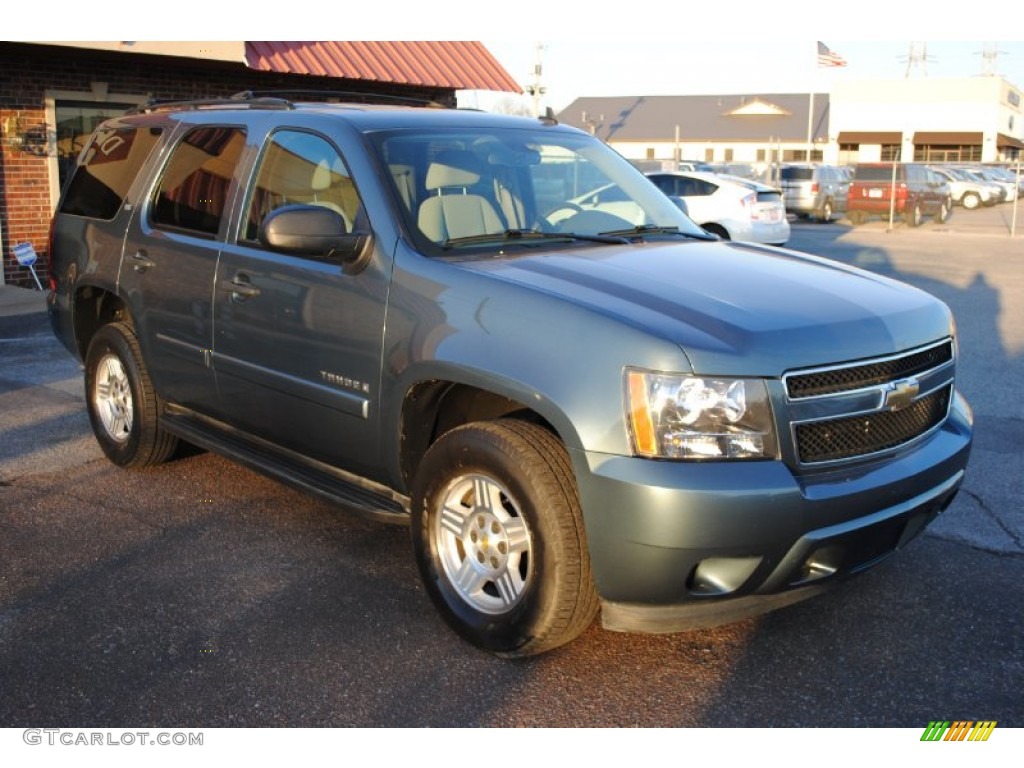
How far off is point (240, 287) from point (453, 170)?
1.07 meters

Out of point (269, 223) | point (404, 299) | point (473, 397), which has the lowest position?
point (473, 397)

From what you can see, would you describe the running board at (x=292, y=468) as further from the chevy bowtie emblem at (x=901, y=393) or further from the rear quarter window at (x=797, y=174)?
the rear quarter window at (x=797, y=174)

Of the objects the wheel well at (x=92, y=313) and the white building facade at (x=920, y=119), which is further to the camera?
the white building facade at (x=920, y=119)

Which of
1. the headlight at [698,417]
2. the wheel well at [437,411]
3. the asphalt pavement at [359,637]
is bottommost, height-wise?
the asphalt pavement at [359,637]

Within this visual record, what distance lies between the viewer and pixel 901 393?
3754mm

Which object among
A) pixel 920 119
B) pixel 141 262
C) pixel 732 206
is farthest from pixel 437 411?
pixel 920 119

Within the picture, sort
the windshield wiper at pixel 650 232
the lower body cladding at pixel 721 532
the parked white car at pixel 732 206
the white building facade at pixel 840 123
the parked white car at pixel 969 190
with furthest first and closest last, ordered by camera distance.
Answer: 1. the white building facade at pixel 840 123
2. the parked white car at pixel 969 190
3. the parked white car at pixel 732 206
4. the windshield wiper at pixel 650 232
5. the lower body cladding at pixel 721 532

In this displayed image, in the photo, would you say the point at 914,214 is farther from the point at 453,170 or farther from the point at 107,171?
the point at 453,170

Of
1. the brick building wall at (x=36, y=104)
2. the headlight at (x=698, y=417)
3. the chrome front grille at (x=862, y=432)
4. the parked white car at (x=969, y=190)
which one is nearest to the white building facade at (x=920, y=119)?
the parked white car at (x=969, y=190)

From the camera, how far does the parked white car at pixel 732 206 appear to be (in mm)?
17984
